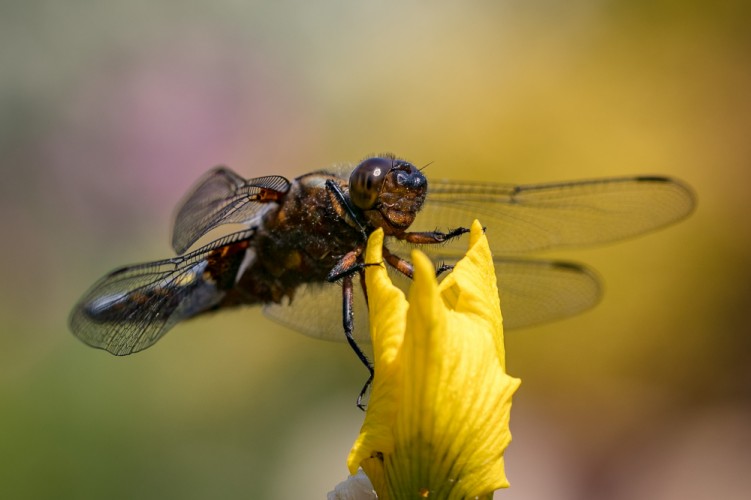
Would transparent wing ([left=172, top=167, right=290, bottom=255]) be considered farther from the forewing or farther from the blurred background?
the blurred background

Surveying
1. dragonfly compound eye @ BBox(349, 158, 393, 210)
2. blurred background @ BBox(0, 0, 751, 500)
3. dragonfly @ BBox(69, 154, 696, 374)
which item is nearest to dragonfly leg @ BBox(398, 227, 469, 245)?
dragonfly @ BBox(69, 154, 696, 374)

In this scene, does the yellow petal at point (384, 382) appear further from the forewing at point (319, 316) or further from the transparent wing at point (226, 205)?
the forewing at point (319, 316)

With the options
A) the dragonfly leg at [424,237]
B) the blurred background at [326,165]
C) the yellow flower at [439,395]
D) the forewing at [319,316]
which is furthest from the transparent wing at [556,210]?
the blurred background at [326,165]

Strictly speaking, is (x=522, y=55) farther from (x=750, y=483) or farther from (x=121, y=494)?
(x=121, y=494)

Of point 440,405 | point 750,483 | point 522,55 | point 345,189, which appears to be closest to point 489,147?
point 522,55

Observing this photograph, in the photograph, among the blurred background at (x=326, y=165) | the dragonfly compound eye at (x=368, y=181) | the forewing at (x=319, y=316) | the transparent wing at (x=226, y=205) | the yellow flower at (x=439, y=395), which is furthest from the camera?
the blurred background at (x=326, y=165)

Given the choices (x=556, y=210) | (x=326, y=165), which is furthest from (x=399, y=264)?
(x=326, y=165)

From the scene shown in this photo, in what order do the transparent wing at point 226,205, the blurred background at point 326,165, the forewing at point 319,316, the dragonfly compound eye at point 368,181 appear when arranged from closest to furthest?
the dragonfly compound eye at point 368,181 → the transparent wing at point 226,205 → the forewing at point 319,316 → the blurred background at point 326,165
